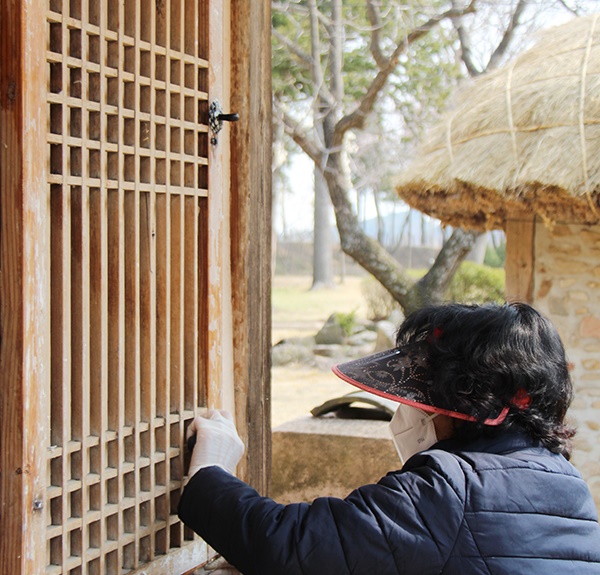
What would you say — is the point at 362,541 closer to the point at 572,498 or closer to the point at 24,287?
the point at 572,498

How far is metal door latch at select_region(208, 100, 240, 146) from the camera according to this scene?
2.16m

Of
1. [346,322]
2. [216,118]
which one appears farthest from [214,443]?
[346,322]

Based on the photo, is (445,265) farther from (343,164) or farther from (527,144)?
(527,144)

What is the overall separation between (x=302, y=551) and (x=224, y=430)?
0.51m

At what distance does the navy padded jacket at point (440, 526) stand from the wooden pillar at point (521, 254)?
3771 mm

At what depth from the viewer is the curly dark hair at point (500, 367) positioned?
1.78 meters

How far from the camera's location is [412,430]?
6.44 feet

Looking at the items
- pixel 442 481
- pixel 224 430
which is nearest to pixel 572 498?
pixel 442 481

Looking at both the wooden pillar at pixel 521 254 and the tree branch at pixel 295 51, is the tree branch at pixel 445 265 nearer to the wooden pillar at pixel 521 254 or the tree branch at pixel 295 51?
the tree branch at pixel 295 51

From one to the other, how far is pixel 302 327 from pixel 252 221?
15.7 meters

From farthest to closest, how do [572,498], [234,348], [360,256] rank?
[360,256] → [234,348] → [572,498]

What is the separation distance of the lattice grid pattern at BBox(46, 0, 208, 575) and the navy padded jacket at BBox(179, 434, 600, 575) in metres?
0.31

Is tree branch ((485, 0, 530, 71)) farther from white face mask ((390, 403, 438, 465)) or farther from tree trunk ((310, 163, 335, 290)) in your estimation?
tree trunk ((310, 163, 335, 290))

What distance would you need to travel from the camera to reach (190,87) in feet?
6.93
